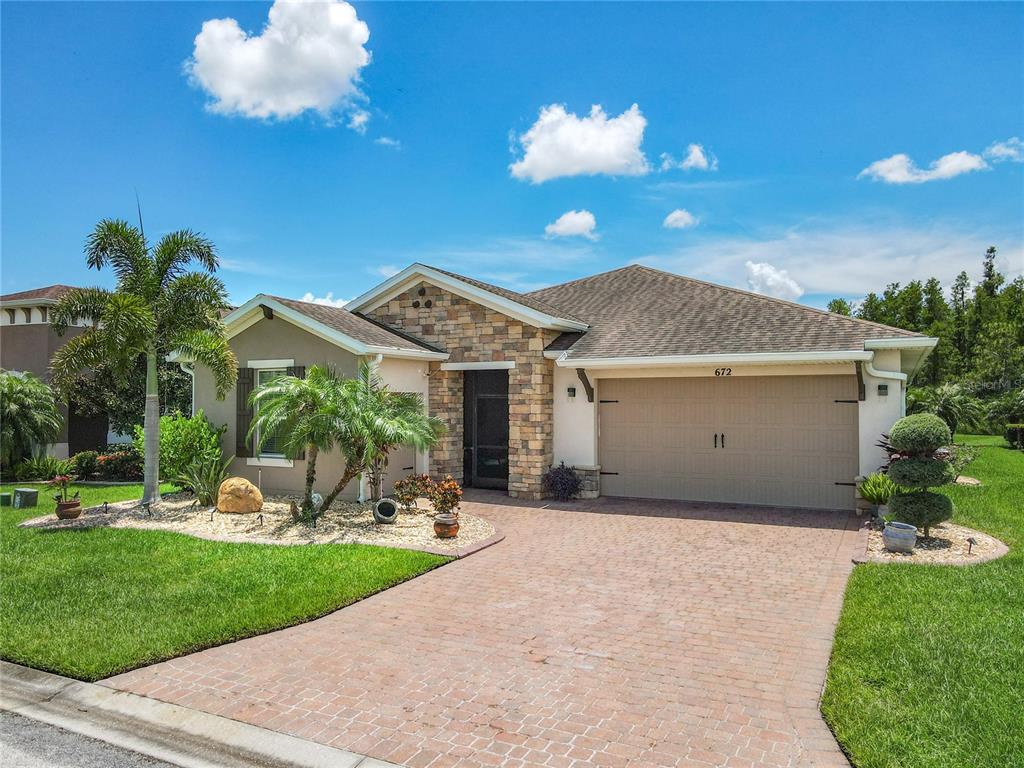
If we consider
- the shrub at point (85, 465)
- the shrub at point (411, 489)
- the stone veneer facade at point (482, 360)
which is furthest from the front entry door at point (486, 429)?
the shrub at point (85, 465)

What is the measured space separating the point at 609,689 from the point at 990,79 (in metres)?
12.1

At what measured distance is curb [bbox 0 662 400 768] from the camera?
4.23 metres

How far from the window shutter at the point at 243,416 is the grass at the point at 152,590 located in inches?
136

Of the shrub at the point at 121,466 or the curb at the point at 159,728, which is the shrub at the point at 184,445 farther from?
the curb at the point at 159,728

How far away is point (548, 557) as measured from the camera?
920 cm

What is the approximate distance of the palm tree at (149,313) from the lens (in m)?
11.6

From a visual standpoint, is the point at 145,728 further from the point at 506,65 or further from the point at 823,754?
the point at 506,65

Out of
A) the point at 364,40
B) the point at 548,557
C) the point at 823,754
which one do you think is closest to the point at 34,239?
the point at 364,40

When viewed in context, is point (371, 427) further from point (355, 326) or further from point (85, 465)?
point (85, 465)

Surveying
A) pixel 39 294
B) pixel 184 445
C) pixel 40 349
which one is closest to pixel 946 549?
pixel 184 445

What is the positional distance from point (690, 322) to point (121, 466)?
1532 centimetres

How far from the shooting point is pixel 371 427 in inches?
419

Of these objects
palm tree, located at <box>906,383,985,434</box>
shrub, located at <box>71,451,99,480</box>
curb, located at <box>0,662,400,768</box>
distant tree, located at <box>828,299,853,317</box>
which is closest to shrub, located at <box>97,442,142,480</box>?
shrub, located at <box>71,451,99,480</box>

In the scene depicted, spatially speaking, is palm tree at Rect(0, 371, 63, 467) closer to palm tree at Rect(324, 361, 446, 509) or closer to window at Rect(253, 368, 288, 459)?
window at Rect(253, 368, 288, 459)
